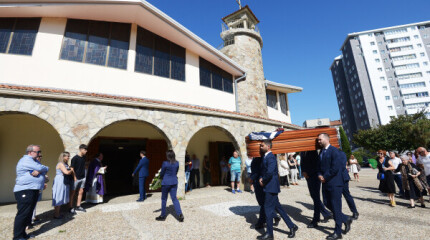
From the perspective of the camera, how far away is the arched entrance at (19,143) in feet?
22.7

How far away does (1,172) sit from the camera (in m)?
6.91

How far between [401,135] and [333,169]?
28.9 meters

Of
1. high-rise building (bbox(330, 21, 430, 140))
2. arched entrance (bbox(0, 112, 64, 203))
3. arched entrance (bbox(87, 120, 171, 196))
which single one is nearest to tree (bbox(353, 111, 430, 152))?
arched entrance (bbox(87, 120, 171, 196))

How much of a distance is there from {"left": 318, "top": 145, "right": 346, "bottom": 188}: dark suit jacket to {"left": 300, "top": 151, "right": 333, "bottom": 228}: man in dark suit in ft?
1.41

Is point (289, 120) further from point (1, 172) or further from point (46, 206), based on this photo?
point (1, 172)

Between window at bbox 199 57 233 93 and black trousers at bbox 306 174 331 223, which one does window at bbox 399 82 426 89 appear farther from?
black trousers at bbox 306 174 331 223

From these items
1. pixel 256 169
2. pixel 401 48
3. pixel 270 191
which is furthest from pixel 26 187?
pixel 401 48

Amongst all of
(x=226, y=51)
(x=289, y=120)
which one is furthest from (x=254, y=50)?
(x=289, y=120)

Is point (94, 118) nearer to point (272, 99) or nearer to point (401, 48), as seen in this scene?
point (272, 99)

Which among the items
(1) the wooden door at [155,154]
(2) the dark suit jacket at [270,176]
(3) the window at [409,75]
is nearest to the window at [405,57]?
(3) the window at [409,75]

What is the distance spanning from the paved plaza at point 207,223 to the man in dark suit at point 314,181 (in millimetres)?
206

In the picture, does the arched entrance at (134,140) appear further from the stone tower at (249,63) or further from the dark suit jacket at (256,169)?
the stone tower at (249,63)

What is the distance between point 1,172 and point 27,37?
514 centimetres

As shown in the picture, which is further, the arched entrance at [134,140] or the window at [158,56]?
the window at [158,56]
